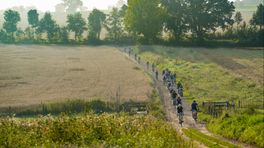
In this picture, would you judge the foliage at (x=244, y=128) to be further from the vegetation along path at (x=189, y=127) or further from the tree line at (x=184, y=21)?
the tree line at (x=184, y=21)

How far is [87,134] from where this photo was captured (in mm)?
20109

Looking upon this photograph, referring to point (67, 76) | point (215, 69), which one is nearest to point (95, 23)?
point (67, 76)

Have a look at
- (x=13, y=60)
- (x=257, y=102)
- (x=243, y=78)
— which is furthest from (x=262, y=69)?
(x=13, y=60)

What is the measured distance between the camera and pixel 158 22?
109 meters

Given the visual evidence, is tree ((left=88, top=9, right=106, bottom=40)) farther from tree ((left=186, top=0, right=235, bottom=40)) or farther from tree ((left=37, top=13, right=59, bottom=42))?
tree ((left=186, top=0, right=235, bottom=40))

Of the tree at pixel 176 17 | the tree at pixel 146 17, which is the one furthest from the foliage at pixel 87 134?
the tree at pixel 176 17

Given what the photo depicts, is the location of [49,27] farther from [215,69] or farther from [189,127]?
[189,127]

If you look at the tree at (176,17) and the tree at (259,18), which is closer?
the tree at (176,17)

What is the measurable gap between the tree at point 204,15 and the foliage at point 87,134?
89619mm

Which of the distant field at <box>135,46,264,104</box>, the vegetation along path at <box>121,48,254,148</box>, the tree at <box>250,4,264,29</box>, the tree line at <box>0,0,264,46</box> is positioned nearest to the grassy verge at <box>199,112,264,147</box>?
the vegetation along path at <box>121,48,254,148</box>

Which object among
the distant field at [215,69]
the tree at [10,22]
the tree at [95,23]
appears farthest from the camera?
the tree at [10,22]

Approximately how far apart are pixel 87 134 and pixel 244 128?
29.6ft

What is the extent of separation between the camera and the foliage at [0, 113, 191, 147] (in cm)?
1810

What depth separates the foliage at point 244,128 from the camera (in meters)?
23.2
